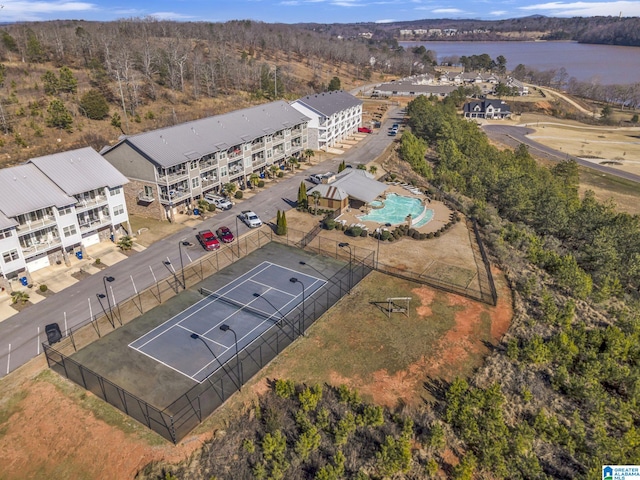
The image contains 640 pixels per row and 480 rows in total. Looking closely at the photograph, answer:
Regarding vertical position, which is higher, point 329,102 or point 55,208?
point 329,102

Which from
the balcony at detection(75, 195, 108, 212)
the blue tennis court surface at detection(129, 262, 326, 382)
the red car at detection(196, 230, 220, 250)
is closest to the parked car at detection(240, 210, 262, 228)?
the red car at detection(196, 230, 220, 250)

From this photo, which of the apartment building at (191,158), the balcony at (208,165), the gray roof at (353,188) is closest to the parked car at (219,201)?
the apartment building at (191,158)

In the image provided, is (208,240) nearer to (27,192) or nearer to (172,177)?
(172,177)

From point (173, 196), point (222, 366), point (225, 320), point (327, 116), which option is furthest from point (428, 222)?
point (327, 116)

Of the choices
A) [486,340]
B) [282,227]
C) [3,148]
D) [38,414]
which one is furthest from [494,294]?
[3,148]

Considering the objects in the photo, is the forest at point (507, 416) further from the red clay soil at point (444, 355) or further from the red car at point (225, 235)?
the red car at point (225, 235)

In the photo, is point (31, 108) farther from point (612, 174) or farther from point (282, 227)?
point (612, 174)
